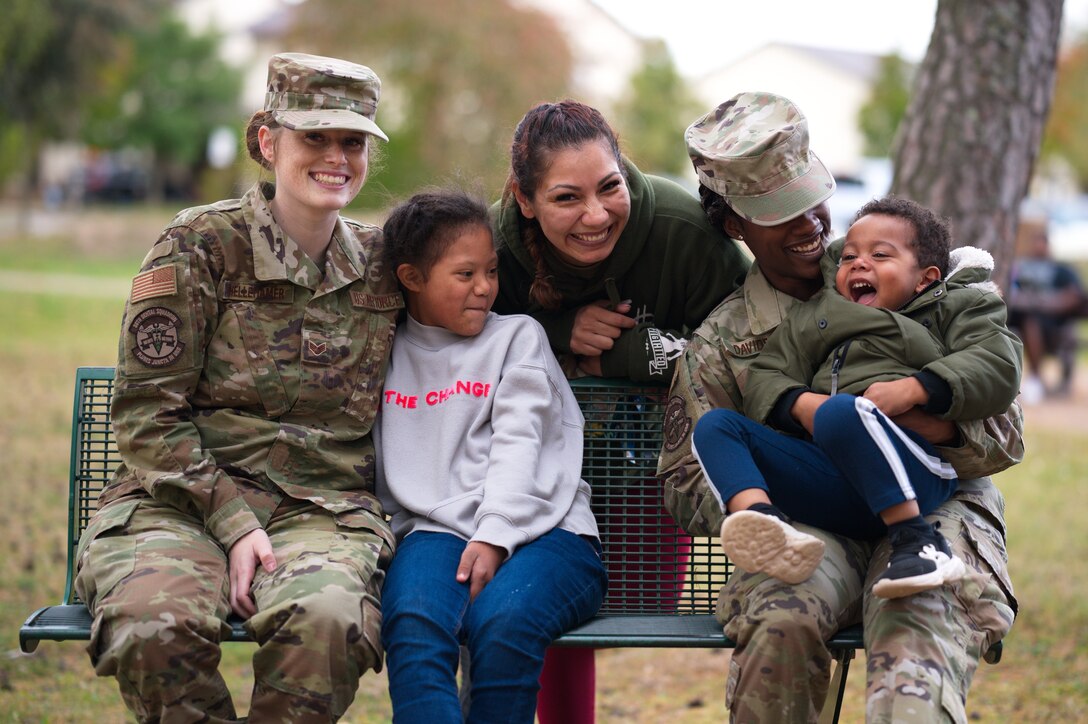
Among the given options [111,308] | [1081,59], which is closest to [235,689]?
[111,308]

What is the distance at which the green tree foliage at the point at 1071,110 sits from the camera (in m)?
34.3

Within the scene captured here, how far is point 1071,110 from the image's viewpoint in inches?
1348

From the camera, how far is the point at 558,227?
3551 mm

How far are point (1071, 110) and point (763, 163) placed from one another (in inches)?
1348

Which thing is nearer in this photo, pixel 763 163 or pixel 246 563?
pixel 246 563

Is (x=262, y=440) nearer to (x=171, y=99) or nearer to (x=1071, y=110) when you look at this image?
(x=1071, y=110)

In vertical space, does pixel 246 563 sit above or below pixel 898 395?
below

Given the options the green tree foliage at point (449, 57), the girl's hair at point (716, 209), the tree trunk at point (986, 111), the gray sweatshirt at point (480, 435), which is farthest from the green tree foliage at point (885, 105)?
the gray sweatshirt at point (480, 435)

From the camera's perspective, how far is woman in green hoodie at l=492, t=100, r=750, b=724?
3.63 m

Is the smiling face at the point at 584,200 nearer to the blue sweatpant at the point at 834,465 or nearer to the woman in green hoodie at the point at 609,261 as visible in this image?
the woman in green hoodie at the point at 609,261

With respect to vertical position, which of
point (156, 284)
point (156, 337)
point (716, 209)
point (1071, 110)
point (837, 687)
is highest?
point (1071, 110)

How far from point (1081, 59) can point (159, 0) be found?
2482 centimetres

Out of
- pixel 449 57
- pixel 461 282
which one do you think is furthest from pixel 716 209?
pixel 449 57

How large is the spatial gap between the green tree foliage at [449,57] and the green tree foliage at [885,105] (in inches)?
338
